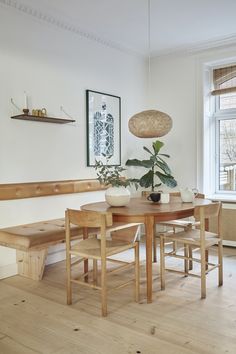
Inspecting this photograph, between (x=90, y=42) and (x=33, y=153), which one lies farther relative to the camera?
(x=90, y=42)

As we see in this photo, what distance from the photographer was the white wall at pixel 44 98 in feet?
11.4

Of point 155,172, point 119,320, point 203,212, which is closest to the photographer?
point 119,320

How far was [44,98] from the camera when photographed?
3822mm

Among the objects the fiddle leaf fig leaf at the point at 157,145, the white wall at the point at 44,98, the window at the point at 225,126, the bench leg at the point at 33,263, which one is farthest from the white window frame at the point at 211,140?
the bench leg at the point at 33,263

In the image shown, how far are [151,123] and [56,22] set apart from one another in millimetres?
1680

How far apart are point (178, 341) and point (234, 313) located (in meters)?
0.63

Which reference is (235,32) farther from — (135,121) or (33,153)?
(33,153)

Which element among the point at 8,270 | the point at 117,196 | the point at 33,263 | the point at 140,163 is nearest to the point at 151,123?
the point at 117,196

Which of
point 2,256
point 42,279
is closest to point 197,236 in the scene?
point 42,279

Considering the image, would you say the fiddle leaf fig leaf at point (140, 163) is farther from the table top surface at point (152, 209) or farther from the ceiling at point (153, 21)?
the ceiling at point (153, 21)

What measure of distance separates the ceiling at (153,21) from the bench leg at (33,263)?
2514 millimetres

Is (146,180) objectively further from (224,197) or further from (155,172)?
(224,197)

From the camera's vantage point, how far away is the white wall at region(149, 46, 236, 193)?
482 cm

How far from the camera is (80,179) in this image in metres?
4.27
